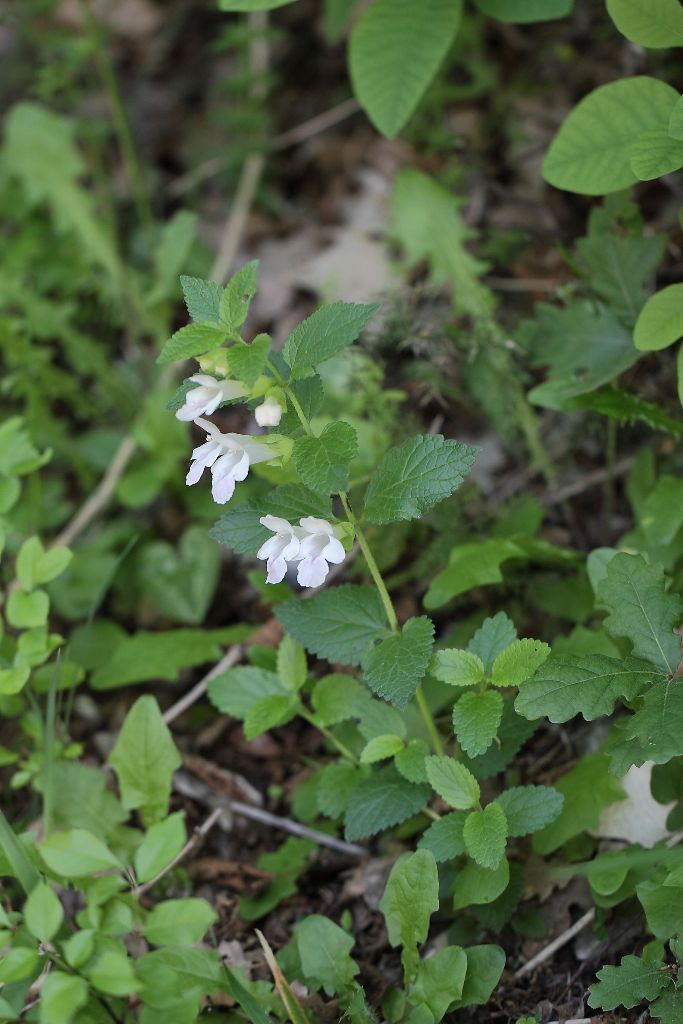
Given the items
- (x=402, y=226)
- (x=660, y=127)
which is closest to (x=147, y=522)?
(x=402, y=226)

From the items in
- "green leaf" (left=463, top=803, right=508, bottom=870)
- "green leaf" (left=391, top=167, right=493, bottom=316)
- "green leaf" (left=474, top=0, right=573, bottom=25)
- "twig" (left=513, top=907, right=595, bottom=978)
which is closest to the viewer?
"green leaf" (left=463, top=803, right=508, bottom=870)

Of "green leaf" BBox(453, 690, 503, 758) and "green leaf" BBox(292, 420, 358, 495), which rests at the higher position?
"green leaf" BBox(292, 420, 358, 495)

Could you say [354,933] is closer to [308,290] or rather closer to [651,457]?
[651,457]

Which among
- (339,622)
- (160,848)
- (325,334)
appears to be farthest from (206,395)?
(160,848)

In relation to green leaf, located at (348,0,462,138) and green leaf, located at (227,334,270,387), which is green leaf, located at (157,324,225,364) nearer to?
green leaf, located at (227,334,270,387)

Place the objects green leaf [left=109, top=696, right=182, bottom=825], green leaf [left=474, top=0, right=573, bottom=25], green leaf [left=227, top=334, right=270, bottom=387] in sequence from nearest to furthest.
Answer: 1. green leaf [left=227, top=334, right=270, bottom=387]
2. green leaf [left=109, top=696, right=182, bottom=825]
3. green leaf [left=474, top=0, right=573, bottom=25]

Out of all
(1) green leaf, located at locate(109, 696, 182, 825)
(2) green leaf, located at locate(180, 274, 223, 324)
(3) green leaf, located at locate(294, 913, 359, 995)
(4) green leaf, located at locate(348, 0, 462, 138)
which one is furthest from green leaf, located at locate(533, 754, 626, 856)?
(4) green leaf, located at locate(348, 0, 462, 138)
